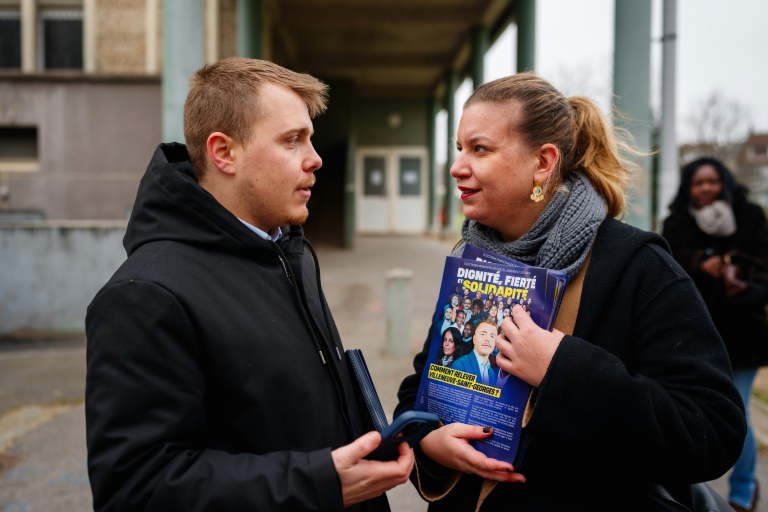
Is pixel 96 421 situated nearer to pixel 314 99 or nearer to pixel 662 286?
pixel 314 99

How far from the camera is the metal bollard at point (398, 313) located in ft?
21.7

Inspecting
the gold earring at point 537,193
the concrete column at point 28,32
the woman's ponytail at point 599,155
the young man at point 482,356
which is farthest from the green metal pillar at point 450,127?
the young man at point 482,356

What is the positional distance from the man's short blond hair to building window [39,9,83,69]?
9782 mm

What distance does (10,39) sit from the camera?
10.0m

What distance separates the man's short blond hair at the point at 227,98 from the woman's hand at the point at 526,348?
0.85 metres

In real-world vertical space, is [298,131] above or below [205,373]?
above

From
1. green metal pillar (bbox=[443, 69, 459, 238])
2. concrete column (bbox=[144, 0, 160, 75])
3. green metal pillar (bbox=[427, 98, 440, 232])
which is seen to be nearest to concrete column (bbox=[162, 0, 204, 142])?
concrete column (bbox=[144, 0, 160, 75])

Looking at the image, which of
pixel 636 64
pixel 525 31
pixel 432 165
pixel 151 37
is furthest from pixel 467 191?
pixel 432 165

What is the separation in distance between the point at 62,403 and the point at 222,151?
4.67 meters

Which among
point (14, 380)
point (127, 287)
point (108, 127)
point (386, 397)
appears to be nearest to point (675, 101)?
point (386, 397)

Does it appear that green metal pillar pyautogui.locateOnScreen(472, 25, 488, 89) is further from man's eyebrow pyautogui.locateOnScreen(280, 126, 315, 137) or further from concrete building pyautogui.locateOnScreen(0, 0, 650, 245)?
man's eyebrow pyautogui.locateOnScreen(280, 126, 315, 137)

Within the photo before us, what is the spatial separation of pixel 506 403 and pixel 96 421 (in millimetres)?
939

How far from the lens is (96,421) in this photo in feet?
4.16

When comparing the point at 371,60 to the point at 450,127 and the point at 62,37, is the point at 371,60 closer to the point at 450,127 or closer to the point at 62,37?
the point at 450,127
